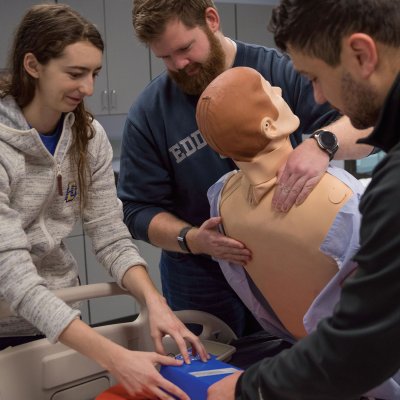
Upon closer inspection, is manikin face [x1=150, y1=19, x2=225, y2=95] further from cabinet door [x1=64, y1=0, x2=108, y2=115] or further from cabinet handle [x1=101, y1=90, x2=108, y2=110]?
cabinet handle [x1=101, y1=90, x2=108, y2=110]

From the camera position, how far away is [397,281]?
866 millimetres

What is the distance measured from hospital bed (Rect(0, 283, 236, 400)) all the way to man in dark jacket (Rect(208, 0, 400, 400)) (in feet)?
2.07

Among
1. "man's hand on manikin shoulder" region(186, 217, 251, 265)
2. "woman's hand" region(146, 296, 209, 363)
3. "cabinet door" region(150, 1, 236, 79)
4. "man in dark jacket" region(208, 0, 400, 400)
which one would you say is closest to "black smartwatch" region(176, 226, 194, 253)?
"man's hand on manikin shoulder" region(186, 217, 251, 265)

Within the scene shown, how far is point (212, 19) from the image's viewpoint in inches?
69.1

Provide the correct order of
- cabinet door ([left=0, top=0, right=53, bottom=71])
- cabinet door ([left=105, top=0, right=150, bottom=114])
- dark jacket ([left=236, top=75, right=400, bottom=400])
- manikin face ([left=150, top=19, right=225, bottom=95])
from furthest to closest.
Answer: cabinet door ([left=105, top=0, right=150, bottom=114])
cabinet door ([left=0, top=0, right=53, bottom=71])
manikin face ([left=150, top=19, right=225, bottom=95])
dark jacket ([left=236, top=75, right=400, bottom=400])

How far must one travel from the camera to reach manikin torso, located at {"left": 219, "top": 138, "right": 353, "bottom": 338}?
4.30 feet

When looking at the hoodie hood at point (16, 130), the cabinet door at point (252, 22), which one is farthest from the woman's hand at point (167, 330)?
the cabinet door at point (252, 22)

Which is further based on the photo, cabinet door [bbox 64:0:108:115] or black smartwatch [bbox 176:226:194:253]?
cabinet door [bbox 64:0:108:115]

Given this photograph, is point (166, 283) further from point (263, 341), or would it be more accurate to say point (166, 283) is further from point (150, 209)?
point (263, 341)

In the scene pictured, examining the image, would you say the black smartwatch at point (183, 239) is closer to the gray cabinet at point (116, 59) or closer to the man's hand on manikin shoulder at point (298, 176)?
the man's hand on manikin shoulder at point (298, 176)

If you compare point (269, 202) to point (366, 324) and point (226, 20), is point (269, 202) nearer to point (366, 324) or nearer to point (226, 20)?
point (366, 324)

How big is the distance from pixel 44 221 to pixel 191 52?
0.59 meters

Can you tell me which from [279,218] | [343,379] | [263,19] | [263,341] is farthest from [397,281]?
[263,19]

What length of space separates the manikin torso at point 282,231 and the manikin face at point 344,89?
0.31 metres
